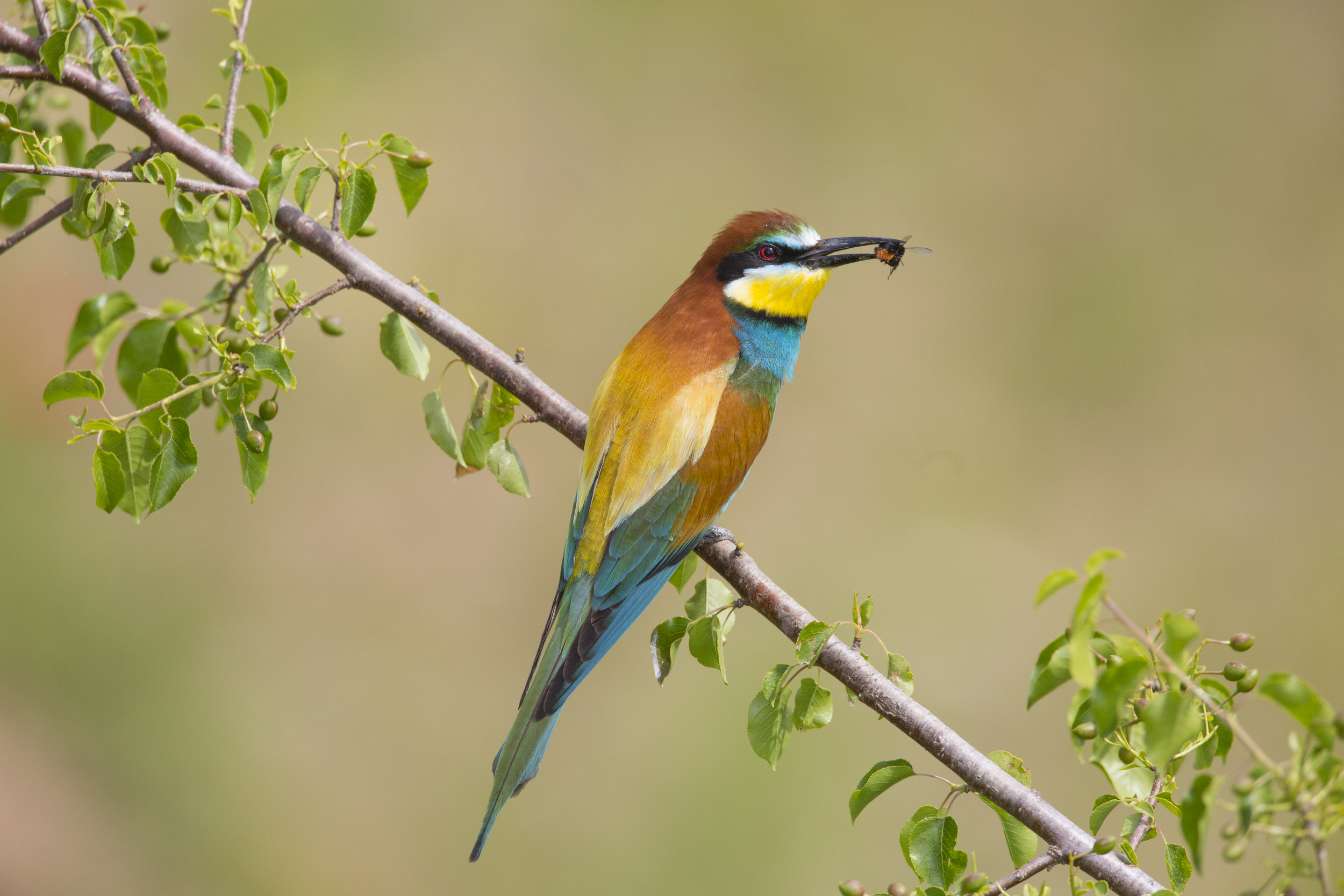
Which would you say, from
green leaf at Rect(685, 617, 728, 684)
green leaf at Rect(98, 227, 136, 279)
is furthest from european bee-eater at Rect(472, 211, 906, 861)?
green leaf at Rect(98, 227, 136, 279)

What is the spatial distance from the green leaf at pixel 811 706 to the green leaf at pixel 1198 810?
577mm

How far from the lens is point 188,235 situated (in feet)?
5.26

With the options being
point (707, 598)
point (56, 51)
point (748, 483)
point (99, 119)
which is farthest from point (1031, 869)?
point (748, 483)

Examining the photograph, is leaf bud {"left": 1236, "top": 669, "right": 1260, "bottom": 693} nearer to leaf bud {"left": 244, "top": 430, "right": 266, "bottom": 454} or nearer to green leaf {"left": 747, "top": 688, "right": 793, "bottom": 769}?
green leaf {"left": 747, "top": 688, "right": 793, "bottom": 769}

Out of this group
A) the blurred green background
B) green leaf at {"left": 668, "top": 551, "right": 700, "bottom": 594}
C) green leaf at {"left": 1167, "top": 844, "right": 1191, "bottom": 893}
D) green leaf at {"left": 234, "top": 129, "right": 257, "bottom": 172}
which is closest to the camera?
green leaf at {"left": 1167, "top": 844, "right": 1191, "bottom": 893}

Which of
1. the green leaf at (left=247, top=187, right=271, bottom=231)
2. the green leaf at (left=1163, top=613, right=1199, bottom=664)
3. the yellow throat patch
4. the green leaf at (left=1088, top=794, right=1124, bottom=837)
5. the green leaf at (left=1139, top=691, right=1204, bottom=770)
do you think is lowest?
the green leaf at (left=1088, top=794, right=1124, bottom=837)

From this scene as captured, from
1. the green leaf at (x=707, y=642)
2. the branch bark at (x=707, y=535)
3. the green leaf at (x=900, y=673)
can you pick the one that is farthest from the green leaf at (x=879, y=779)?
the green leaf at (x=707, y=642)

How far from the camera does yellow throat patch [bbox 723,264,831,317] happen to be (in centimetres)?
230

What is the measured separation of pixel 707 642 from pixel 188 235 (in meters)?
1.07

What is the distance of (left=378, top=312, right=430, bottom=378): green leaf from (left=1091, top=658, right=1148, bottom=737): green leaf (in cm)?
117

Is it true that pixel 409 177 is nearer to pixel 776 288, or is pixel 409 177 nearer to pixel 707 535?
pixel 707 535

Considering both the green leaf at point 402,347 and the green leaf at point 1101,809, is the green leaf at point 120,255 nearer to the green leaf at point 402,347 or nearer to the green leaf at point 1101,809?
the green leaf at point 402,347

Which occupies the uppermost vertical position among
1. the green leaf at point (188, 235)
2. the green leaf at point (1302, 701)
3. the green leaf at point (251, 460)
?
the green leaf at point (188, 235)

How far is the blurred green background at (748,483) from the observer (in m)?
3.50
